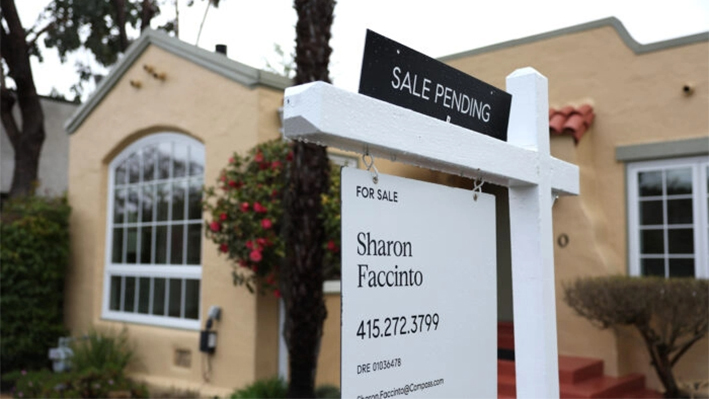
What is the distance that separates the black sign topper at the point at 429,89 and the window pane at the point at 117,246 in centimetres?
802

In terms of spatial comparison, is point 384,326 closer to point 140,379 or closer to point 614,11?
point 614,11

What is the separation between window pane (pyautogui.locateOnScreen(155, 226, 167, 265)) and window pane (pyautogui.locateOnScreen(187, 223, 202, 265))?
54 centimetres

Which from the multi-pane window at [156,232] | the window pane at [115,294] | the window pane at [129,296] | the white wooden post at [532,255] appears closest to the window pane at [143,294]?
the multi-pane window at [156,232]

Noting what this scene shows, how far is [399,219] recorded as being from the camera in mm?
2068

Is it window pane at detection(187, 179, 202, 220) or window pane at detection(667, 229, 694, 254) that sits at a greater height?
window pane at detection(187, 179, 202, 220)

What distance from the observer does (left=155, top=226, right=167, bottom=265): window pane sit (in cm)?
883

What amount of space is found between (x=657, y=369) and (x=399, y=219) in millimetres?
5139

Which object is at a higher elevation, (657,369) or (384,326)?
(384,326)

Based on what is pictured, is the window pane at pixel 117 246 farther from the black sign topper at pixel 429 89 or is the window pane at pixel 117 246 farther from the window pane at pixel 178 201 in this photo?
the black sign topper at pixel 429 89

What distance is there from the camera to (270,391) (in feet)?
22.1

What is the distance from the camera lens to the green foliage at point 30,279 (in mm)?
9078

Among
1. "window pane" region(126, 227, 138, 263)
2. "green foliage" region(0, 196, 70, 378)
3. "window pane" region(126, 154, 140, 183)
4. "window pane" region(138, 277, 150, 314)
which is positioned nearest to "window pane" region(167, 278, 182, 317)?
"window pane" region(138, 277, 150, 314)

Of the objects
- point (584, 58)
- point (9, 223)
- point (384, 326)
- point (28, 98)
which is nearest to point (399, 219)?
point (384, 326)

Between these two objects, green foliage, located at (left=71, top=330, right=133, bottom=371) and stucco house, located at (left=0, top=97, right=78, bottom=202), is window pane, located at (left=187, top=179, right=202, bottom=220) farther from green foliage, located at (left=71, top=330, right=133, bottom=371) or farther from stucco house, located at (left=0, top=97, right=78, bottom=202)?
stucco house, located at (left=0, top=97, right=78, bottom=202)
